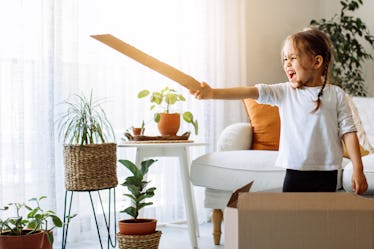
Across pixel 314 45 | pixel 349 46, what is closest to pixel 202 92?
pixel 314 45

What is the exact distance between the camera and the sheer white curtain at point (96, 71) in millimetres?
2658

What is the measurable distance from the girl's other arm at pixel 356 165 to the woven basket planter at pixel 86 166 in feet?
3.63

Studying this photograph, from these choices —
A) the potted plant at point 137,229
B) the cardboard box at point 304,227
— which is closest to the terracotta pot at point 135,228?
the potted plant at point 137,229

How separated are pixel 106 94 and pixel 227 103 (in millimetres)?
905

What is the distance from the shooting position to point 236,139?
9.83 feet

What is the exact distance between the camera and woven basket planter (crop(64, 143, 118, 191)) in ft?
7.63

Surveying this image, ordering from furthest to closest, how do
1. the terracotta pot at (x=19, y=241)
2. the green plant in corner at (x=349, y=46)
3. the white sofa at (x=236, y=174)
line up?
the green plant in corner at (x=349, y=46)
the white sofa at (x=236, y=174)
the terracotta pot at (x=19, y=241)

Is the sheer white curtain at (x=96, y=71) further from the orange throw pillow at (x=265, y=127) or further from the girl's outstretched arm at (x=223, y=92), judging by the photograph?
the girl's outstretched arm at (x=223, y=92)

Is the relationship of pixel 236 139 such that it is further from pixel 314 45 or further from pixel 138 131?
pixel 314 45

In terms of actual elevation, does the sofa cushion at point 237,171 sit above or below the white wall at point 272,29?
below

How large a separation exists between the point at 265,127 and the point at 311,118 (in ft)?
4.65

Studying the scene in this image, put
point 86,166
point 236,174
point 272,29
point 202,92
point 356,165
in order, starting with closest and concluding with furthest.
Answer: point 202,92
point 356,165
point 86,166
point 236,174
point 272,29

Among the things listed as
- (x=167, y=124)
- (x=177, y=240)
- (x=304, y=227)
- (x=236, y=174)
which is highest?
(x=167, y=124)

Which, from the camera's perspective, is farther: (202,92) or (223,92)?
(223,92)
